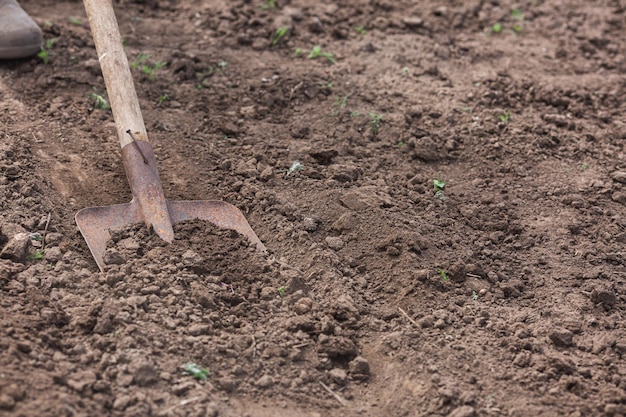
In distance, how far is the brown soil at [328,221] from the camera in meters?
3.18

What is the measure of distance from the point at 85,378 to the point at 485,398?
60.7 inches

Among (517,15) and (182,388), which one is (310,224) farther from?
(517,15)

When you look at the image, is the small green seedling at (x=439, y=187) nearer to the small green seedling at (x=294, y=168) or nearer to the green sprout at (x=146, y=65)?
the small green seedling at (x=294, y=168)

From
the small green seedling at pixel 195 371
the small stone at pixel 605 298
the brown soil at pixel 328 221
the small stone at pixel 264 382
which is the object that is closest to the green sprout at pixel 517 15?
the brown soil at pixel 328 221

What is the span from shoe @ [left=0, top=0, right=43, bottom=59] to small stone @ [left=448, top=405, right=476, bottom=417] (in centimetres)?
337

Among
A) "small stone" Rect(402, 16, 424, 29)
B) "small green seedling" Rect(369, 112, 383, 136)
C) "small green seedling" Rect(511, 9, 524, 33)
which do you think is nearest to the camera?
"small green seedling" Rect(369, 112, 383, 136)

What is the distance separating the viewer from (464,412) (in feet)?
10.1

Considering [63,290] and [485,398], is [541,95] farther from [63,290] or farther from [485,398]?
[63,290]

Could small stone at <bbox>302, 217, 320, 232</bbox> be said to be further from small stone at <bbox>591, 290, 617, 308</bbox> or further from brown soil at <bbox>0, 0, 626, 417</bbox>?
small stone at <bbox>591, 290, 617, 308</bbox>

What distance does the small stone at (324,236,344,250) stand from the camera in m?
3.88

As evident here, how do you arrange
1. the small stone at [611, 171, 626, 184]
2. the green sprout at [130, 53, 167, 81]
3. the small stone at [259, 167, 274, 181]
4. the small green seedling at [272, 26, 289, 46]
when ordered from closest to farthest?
the small stone at [259, 167, 274, 181] < the small stone at [611, 171, 626, 184] < the green sprout at [130, 53, 167, 81] < the small green seedling at [272, 26, 289, 46]

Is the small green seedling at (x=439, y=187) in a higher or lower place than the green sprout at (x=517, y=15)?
lower

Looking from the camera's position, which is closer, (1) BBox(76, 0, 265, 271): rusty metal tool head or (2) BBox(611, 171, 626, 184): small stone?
(1) BBox(76, 0, 265, 271): rusty metal tool head

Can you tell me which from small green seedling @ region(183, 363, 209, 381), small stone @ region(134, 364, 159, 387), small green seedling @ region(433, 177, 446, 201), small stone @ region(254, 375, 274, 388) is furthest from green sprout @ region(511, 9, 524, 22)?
small stone @ region(134, 364, 159, 387)
